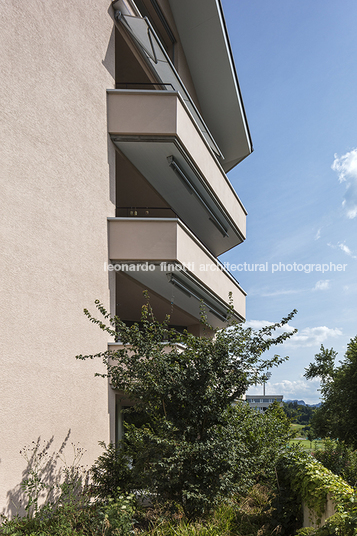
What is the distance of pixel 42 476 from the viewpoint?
7.76 m

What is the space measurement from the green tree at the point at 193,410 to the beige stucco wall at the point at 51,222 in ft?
5.67

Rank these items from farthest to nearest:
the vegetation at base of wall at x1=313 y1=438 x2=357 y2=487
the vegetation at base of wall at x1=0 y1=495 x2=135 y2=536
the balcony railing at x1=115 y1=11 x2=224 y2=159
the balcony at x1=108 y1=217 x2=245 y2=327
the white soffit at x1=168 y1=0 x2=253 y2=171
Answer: the white soffit at x1=168 y1=0 x2=253 y2=171
the balcony railing at x1=115 y1=11 x2=224 y2=159
the vegetation at base of wall at x1=313 y1=438 x2=357 y2=487
the balcony at x1=108 y1=217 x2=245 y2=327
the vegetation at base of wall at x1=0 y1=495 x2=135 y2=536

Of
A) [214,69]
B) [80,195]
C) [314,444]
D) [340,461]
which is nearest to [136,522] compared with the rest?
[80,195]

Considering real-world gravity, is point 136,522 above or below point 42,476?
below

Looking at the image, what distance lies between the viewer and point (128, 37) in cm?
1190

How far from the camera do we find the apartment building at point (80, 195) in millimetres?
7709

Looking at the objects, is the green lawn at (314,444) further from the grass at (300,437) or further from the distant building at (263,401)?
the distant building at (263,401)

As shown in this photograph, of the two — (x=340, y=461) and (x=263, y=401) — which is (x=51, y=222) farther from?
(x=263, y=401)

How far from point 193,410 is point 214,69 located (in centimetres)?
1489

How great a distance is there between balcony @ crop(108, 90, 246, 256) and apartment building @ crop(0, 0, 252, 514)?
1.6 inches

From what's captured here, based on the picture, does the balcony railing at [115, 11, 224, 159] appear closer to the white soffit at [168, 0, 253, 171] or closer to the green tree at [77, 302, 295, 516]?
the white soffit at [168, 0, 253, 171]

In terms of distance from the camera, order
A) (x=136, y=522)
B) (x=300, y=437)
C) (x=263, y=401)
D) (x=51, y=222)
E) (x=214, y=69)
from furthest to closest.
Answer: (x=263, y=401) → (x=214, y=69) → (x=300, y=437) → (x=51, y=222) → (x=136, y=522)

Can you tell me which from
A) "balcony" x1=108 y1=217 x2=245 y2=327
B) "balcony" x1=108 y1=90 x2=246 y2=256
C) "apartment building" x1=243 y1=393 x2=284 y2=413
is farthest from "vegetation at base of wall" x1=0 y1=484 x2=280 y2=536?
"balcony" x1=108 y1=90 x2=246 y2=256

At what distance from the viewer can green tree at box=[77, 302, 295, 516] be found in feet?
20.8
